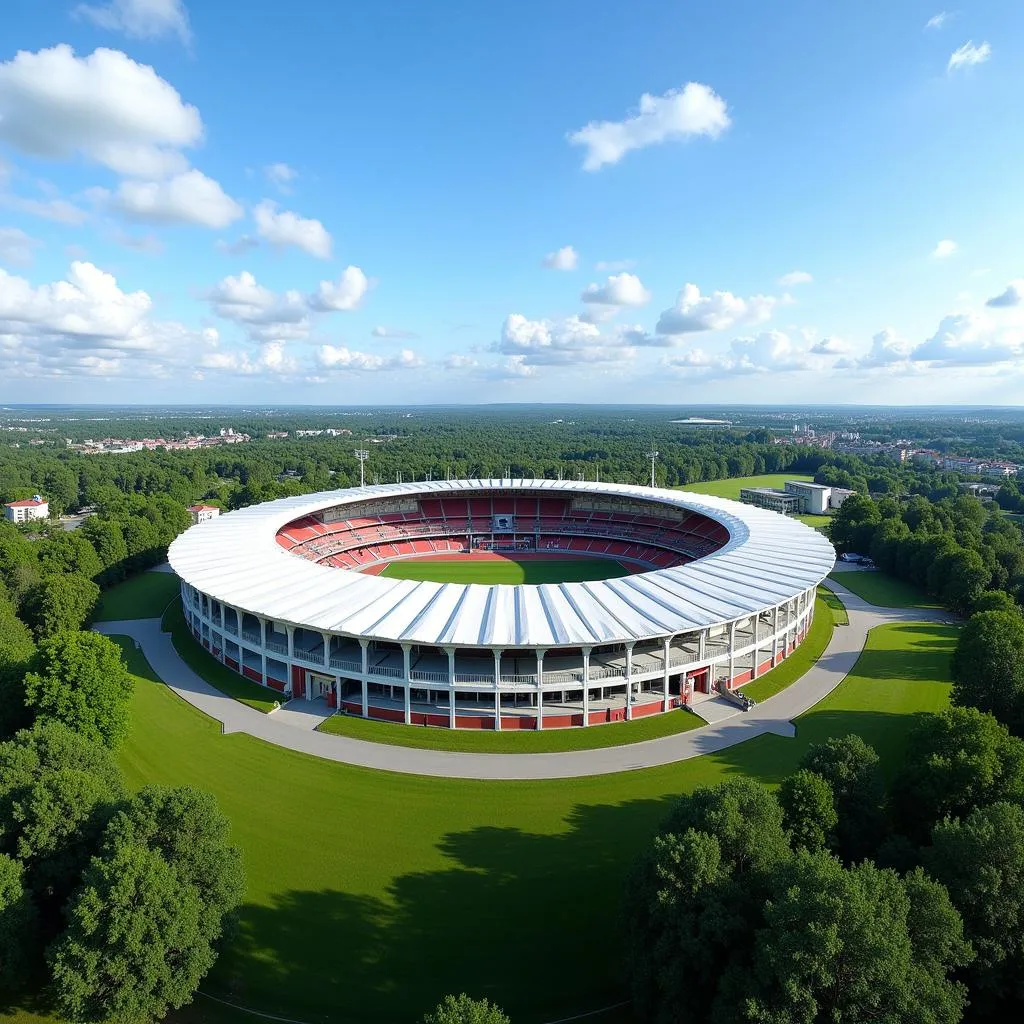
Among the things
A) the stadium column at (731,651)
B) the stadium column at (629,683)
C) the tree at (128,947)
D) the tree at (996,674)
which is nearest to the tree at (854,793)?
the stadium column at (629,683)

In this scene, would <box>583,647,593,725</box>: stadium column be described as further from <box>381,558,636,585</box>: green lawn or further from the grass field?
<box>381,558,636,585</box>: green lawn

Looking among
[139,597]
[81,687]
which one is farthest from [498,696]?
[139,597]

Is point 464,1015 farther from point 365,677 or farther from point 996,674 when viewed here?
point 996,674

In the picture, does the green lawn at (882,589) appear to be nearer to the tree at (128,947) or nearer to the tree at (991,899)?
the tree at (991,899)

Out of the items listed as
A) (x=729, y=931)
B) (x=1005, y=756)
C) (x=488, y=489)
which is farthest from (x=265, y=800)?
(x=488, y=489)

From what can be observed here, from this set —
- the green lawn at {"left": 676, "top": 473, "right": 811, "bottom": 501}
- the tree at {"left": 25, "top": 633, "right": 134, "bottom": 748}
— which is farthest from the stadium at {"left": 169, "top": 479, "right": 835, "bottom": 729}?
the green lawn at {"left": 676, "top": 473, "right": 811, "bottom": 501}
